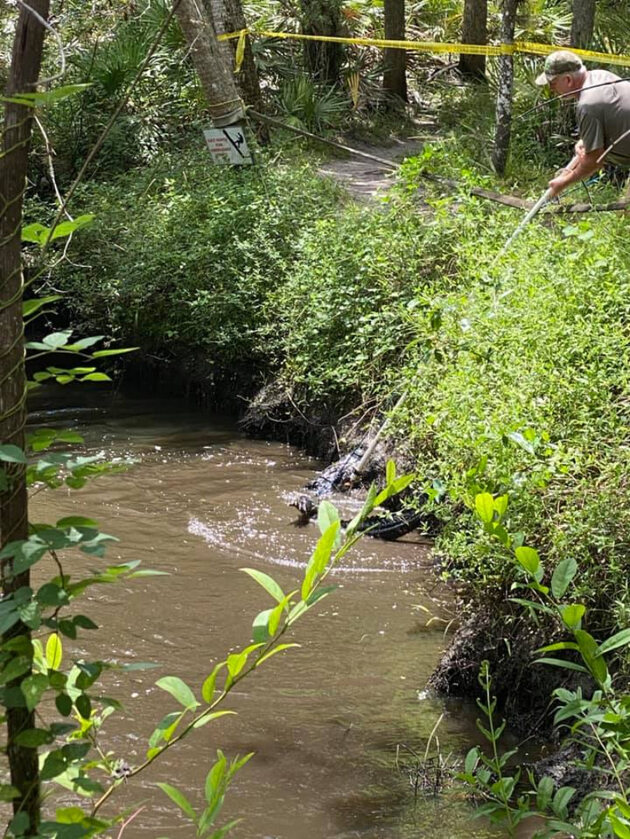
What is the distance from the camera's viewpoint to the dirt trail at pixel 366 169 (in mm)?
11664

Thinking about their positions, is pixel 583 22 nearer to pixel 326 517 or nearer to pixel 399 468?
pixel 399 468

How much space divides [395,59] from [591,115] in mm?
8690

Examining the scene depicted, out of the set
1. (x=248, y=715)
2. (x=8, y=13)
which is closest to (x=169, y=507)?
(x=248, y=715)

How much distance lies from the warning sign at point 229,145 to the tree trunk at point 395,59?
4696mm

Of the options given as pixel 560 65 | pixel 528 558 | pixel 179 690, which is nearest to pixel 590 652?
pixel 528 558

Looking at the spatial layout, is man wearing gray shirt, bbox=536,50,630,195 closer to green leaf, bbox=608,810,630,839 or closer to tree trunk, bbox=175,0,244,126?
tree trunk, bbox=175,0,244,126

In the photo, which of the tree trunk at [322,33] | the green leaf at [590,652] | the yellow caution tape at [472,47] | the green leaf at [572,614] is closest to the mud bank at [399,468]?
the green leaf at [590,652]

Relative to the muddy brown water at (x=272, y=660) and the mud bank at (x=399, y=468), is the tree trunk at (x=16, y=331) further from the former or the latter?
the mud bank at (x=399, y=468)

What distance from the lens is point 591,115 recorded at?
7.41 meters

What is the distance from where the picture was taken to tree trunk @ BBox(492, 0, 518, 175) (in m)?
10.4

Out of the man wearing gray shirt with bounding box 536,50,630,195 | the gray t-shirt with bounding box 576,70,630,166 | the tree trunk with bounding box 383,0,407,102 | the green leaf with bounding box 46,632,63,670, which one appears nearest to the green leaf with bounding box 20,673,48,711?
the green leaf with bounding box 46,632,63,670

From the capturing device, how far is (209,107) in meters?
11.8

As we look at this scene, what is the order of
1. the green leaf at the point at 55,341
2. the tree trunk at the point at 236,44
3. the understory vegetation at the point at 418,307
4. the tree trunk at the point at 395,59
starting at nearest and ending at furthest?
the green leaf at the point at 55,341
the understory vegetation at the point at 418,307
the tree trunk at the point at 236,44
the tree trunk at the point at 395,59

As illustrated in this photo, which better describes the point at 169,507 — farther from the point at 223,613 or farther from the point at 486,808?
the point at 486,808
